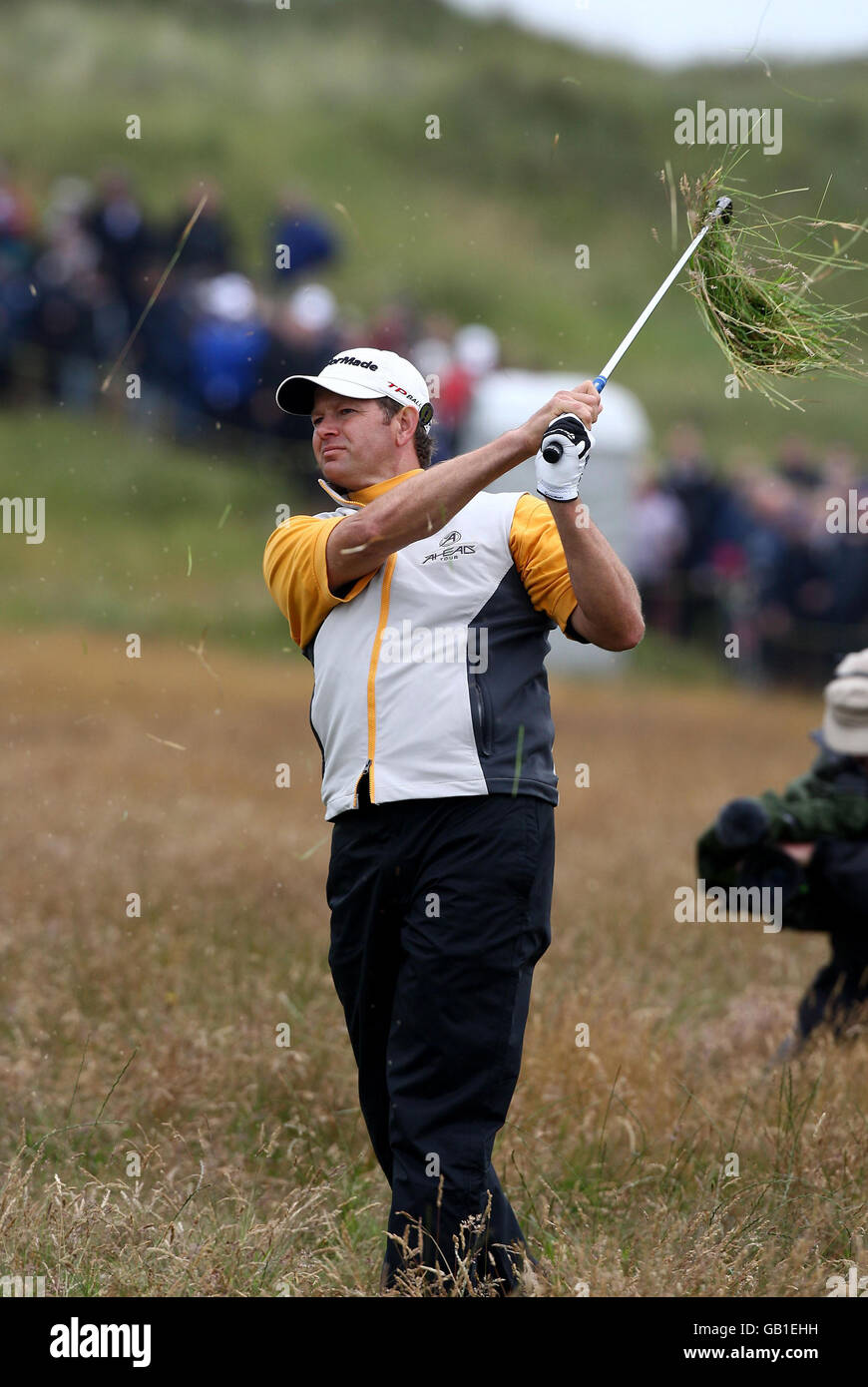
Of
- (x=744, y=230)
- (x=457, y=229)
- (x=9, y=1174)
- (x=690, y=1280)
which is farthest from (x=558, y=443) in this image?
(x=457, y=229)

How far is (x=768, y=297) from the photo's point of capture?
16.5 ft

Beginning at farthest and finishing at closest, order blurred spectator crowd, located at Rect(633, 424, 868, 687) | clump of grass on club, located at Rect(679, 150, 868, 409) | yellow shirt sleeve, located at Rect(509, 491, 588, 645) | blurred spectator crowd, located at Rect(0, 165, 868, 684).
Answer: blurred spectator crowd, located at Rect(633, 424, 868, 687), blurred spectator crowd, located at Rect(0, 165, 868, 684), clump of grass on club, located at Rect(679, 150, 868, 409), yellow shirt sleeve, located at Rect(509, 491, 588, 645)

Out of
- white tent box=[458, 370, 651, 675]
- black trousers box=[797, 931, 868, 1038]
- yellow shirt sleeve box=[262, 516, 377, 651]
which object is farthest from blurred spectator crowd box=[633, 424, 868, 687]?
yellow shirt sleeve box=[262, 516, 377, 651]

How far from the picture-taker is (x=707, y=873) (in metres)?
6.23

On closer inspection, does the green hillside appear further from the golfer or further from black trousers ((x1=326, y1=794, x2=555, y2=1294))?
black trousers ((x1=326, y1=794, x2=555, y2=1294))

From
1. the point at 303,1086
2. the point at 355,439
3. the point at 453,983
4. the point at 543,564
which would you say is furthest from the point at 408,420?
the point at 303,1086

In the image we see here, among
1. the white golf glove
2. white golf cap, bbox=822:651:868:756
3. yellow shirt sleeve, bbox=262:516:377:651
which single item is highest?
the white golf glove

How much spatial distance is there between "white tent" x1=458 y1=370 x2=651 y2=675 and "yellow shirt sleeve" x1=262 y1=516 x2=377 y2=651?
14.9m

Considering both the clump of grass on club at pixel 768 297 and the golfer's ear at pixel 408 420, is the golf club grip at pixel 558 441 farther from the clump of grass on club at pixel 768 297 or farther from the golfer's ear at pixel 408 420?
the clump of grass on club at pixel 768 297

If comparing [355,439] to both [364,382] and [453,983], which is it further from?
[453,983]

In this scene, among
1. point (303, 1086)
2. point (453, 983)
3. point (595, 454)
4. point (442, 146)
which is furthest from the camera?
point (442, 146)

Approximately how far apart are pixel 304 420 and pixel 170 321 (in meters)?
1.90

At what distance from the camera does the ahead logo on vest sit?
4586 mm

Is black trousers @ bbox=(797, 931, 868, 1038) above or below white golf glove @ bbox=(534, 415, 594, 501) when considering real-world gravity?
below
